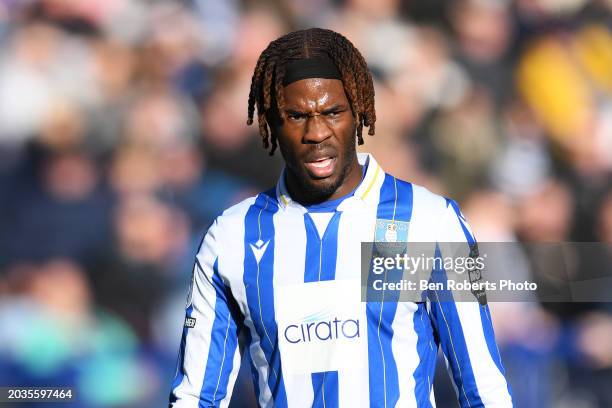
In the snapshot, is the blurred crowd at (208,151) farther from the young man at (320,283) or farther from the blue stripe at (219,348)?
the blue stripe at (219,348)

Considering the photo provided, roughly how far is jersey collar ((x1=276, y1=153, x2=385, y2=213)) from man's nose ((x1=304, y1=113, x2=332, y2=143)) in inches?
7.7

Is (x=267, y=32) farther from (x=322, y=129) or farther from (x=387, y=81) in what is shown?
(x=322, y=129)

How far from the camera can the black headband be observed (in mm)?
2340

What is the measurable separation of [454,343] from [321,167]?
50 cm

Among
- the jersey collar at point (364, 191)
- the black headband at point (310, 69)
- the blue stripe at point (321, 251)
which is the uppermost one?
the black headband at point (310, 69)

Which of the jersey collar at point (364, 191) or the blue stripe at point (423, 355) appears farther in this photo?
the jersey collar at point (364, 191)

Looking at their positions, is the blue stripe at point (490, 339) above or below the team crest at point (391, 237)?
below

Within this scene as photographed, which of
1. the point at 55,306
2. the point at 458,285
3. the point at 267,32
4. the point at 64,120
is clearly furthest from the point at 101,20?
the point at 458,285

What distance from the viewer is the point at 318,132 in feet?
7.50

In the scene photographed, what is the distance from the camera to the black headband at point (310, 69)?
2.34m

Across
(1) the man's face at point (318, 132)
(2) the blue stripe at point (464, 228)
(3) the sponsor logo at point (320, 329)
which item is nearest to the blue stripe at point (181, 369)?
(3) the sponsor logo at point (320, 329)

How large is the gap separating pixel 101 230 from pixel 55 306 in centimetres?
35

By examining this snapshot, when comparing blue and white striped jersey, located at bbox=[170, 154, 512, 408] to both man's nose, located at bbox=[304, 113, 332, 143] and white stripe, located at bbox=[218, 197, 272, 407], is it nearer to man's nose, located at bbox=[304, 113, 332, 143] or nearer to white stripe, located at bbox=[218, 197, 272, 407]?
white stripe, located at bbox=[218, 197, 272, 407]

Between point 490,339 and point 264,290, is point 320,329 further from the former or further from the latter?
point 490,339
